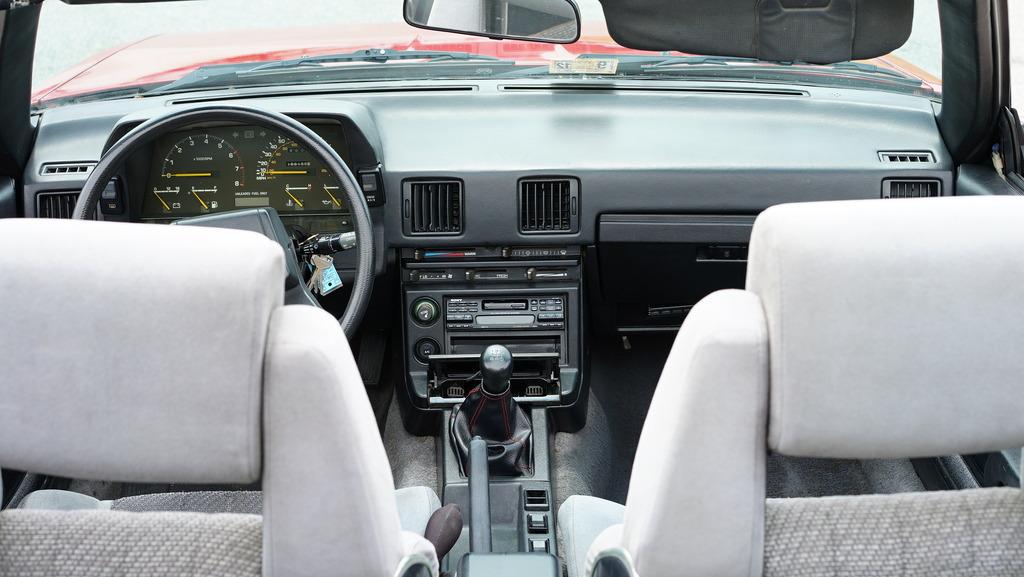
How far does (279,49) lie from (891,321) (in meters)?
2.59

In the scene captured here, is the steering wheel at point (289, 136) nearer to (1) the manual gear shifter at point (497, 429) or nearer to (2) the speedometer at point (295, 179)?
(2) the speedometer at point (295, 179)

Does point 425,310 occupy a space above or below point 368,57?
below

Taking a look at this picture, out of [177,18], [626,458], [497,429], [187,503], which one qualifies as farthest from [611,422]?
[177,18]

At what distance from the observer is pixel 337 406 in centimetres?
124

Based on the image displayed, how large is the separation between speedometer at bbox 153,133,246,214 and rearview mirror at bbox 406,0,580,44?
68 cm

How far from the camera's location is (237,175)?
2900 mm

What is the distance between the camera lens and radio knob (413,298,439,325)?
3158 mm

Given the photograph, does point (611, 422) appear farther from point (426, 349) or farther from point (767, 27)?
point (767, 27)

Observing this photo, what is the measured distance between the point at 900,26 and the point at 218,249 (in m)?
1.52

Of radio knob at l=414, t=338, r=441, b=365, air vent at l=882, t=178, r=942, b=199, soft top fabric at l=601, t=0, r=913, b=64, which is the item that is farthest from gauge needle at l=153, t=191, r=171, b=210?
air vent at l=882, t=178, r=942, b=199

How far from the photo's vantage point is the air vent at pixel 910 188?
9.72 ft

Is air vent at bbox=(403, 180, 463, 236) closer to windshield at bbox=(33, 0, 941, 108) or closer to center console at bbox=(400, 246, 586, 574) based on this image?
center console at bbox=(400, 246, 586, 574)

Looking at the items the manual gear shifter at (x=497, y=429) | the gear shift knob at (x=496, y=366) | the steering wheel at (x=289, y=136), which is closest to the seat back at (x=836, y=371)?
the steering wheel at (x=289, y=136)

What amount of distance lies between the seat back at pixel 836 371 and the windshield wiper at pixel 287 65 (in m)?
2.14
